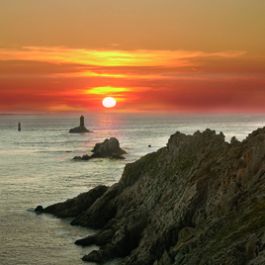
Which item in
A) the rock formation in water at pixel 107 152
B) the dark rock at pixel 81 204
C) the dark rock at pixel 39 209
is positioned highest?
the rock formation in water at pixel 107 152

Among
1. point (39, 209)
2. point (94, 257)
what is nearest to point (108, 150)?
point (39, 209)

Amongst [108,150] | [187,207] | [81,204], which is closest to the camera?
[187,207]

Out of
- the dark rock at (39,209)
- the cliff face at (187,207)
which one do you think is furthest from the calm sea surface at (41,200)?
the cliff face at (187,207)

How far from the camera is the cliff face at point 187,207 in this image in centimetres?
4353

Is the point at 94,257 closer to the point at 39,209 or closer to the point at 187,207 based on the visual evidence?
the point at 187,207

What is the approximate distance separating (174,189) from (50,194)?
4501 cm

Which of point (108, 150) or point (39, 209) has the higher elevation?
point (108, 150)

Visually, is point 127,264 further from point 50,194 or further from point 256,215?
point 50,194

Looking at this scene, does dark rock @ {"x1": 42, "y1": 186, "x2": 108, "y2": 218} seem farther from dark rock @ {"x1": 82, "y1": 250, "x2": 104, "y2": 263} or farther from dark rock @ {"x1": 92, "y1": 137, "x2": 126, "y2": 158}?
dark rock @ {"x1": 92, "y1": 137, "x2": 126, "y2": 158}

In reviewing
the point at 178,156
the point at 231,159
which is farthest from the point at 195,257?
the point at 178,156

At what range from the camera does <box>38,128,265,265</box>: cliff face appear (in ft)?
143

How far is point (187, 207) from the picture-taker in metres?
57.7

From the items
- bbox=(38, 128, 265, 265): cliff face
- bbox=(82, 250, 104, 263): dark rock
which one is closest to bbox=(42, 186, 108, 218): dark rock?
bbox=(38, 128, 265, 265): cliff face

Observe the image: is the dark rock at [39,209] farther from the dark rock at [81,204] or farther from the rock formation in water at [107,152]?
the rock formation in water at [107,152]
